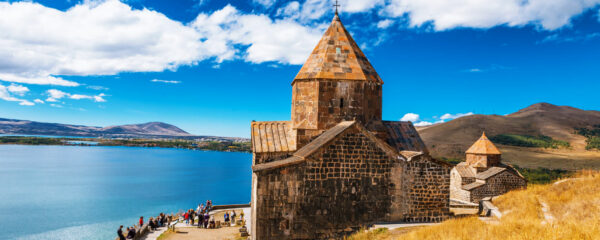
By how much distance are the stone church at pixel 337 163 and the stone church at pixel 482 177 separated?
41.4 feet

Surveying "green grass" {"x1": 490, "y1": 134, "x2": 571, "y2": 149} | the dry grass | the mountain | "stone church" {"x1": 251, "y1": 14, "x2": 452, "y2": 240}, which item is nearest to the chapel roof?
"stone church" {"x1": 251, "y1": 14, "x2": 452, "y2": 240}

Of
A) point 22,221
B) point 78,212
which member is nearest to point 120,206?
point 78,212

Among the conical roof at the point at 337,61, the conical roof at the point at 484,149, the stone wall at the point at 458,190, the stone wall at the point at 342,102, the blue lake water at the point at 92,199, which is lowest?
the blue lake water at the point at 92,199

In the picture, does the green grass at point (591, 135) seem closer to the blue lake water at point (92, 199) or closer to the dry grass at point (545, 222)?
the blue lake water at point (92, 199)

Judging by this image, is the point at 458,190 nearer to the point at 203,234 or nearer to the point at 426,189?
the point at 426,189

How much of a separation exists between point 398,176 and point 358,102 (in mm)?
2529

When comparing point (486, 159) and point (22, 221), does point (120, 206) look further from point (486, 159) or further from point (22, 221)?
point (486, 159)

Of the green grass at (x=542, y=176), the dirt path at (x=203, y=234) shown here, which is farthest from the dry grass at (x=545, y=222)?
the green grass at (x=542, y=176)

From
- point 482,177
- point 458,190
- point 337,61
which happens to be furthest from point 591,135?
point 337,61

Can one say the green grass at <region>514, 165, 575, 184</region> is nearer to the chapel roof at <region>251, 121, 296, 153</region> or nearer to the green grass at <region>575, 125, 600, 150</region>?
the chapel roof at <region>251, 121, 296, 153</region>

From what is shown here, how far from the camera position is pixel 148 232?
15.9 metres

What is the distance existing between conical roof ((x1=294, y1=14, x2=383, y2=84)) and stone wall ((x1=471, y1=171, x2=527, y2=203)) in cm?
1402

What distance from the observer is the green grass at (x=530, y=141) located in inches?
2847

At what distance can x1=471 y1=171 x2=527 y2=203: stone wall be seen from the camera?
22.0 m
